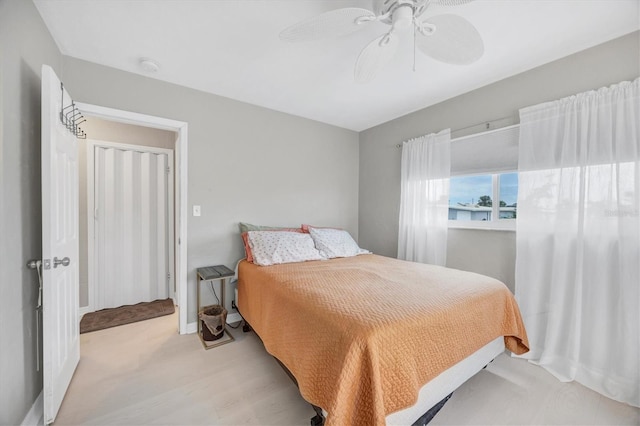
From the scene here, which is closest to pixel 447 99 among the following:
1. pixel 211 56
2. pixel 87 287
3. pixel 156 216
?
pixel 211 56

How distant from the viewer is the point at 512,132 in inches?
89.3

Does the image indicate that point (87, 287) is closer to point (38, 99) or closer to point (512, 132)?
point (38, 99)

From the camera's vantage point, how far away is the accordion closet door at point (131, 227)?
9.55 ft

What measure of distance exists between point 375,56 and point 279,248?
5.79 ft

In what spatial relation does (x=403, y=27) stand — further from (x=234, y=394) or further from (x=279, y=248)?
(x=234, y=394)

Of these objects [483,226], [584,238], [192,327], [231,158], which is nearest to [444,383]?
[584,238]

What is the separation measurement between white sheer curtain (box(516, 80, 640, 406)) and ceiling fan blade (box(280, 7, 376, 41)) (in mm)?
1740

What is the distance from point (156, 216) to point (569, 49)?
4.41m

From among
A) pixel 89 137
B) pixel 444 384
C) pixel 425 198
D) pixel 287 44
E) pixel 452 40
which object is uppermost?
pixel 287 44

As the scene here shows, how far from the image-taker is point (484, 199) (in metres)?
2.52

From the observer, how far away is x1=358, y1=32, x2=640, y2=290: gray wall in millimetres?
1787

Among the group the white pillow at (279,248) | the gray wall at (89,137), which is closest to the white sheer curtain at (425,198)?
the white pillow at (279,248)

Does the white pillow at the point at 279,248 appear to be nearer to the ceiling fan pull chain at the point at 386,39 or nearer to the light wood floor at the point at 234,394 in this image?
the light wood floor at the point at 234,394

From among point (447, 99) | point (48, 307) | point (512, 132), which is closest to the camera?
point (48, 307)
